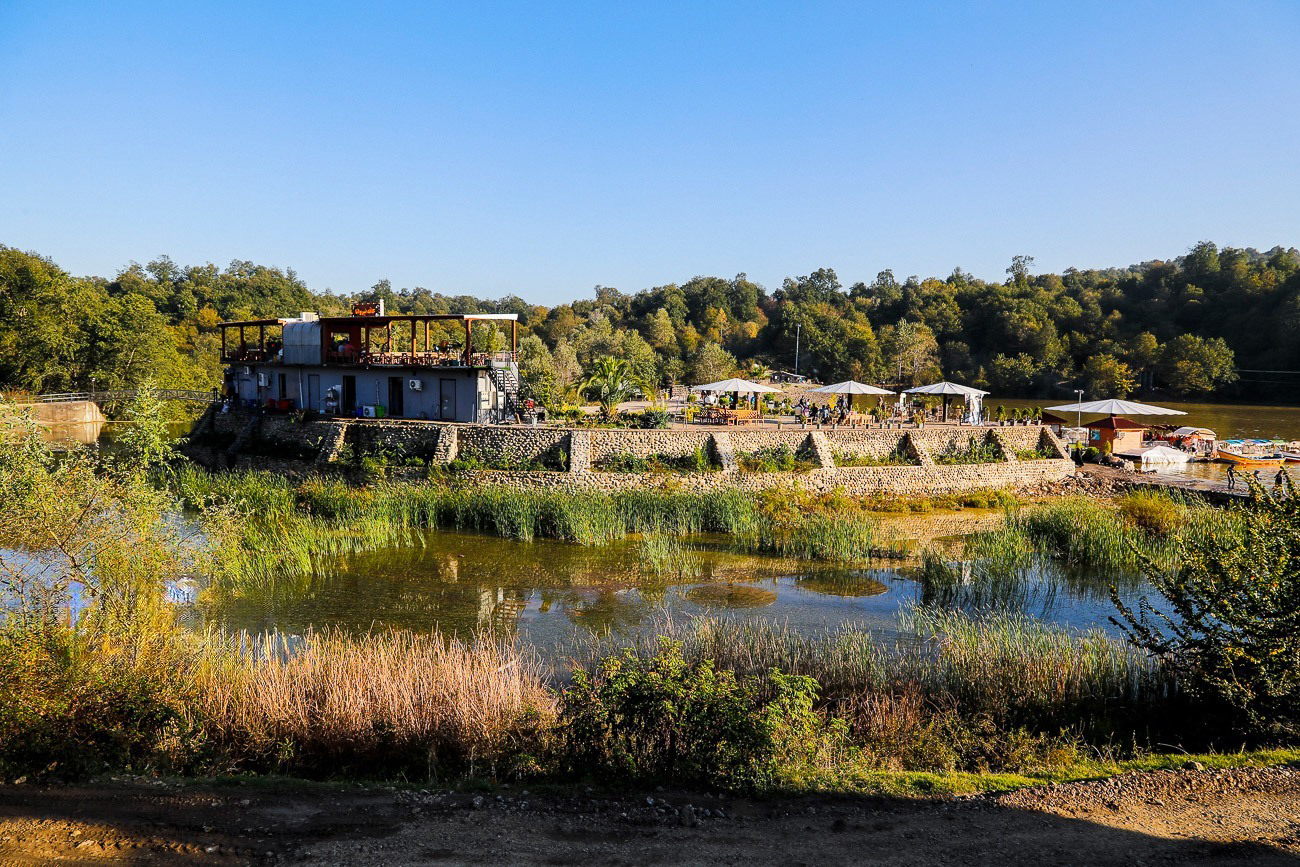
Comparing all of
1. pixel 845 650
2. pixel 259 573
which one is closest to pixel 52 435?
pixel 259 573

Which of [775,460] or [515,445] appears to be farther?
[775,460]

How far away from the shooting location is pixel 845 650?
12.4 m

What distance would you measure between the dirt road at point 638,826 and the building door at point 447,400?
23638 mm

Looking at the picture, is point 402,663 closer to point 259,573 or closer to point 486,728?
point 486,728

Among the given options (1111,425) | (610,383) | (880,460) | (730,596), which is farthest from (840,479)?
(1111,425)

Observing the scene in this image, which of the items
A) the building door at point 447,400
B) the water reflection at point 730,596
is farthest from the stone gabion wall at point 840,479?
the water reflection at point 730,596

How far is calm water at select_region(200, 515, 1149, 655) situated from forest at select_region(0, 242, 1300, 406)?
30112 mm

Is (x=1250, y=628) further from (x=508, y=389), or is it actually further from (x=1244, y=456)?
(x=1244, y=456)

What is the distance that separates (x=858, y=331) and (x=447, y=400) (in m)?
63.3

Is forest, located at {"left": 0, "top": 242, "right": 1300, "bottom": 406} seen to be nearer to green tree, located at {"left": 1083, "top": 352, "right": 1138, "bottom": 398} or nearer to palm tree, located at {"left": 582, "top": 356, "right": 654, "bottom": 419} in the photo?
green tree, located at {"left": 1083, "top": 352, "right": 1138, "bottom": 398}

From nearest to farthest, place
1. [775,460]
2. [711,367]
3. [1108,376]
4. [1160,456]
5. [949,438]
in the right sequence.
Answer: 1. [775,460]
2. [949,438]
3. [1160,456]
4. [711,367]
5. [1108,376]

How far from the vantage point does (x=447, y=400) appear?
1244 inches

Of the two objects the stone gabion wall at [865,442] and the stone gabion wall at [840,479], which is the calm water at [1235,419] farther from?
the stone gabion wall at [865,442]

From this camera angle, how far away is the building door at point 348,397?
33250mm
